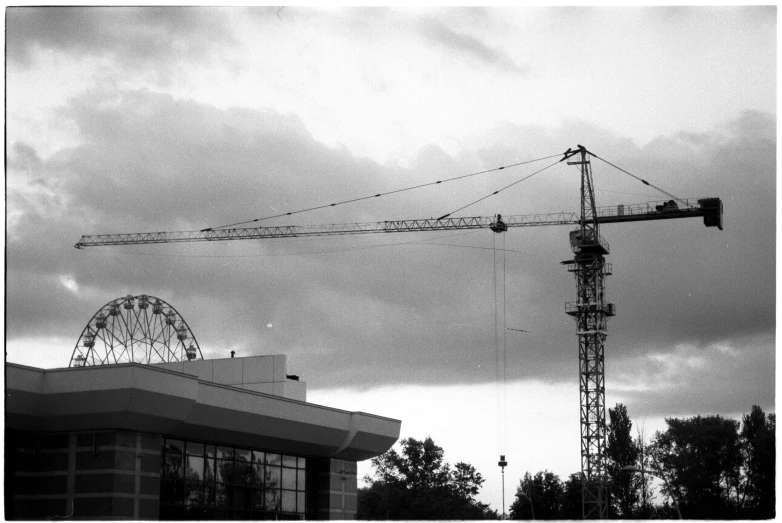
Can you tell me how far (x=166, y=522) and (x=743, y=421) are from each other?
8438cm

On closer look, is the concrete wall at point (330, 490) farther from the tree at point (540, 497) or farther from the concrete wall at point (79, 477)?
the tree at point (540, 497)

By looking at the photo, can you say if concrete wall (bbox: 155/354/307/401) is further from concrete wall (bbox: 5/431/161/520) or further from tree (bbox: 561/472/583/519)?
tree (bbox: 561/472/583/519)

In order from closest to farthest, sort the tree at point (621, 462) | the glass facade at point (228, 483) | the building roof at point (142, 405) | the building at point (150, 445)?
the building roof at point (142, 405) < the building at point (150, 445) < the glass facade at point (228, 483) < the tree at point (621, 462)

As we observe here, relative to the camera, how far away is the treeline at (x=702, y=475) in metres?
110

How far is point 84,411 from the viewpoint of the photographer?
4597 centimetres

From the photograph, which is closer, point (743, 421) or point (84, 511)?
point (84, 511)

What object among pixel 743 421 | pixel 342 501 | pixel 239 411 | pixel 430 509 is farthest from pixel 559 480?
pixel 239 411

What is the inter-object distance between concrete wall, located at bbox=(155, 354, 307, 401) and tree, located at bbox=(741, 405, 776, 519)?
59.3 metres

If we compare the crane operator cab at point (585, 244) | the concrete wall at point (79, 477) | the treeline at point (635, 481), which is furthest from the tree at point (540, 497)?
the concrete wall at point (79, 477)

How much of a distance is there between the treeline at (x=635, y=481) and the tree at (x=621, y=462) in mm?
120

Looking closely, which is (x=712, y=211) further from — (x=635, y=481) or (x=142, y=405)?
(x=142, y=405)

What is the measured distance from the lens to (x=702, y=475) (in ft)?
377

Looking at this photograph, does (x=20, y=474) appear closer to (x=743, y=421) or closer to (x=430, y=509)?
(x=743, y=421)

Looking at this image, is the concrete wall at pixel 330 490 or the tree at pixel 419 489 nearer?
the concrete wall at pixel 330 490
